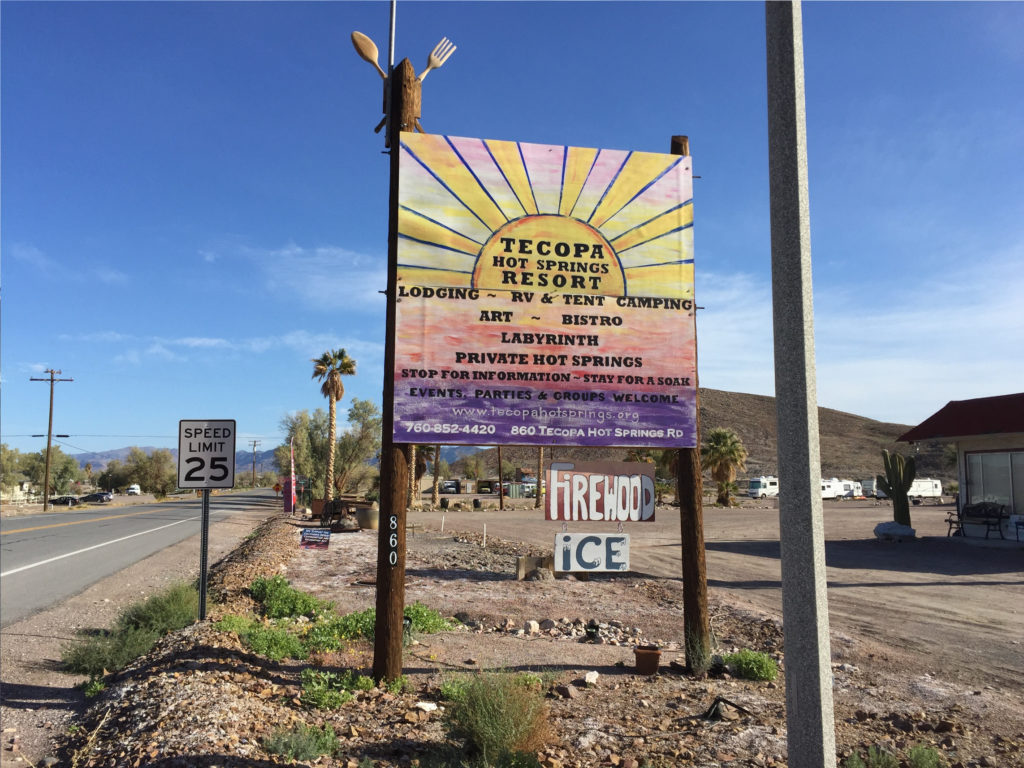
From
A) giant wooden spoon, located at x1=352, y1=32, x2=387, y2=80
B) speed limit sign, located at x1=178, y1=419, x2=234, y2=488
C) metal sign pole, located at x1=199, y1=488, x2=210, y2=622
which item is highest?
giant wooden spoon, located at x1=352, y1=32, x2=387, y2=80

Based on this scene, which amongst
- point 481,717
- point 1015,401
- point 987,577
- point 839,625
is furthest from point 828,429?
point 481,717

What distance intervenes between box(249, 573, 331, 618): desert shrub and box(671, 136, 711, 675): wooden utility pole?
579 centimetres

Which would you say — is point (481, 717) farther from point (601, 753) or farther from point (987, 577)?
point (987, 577)

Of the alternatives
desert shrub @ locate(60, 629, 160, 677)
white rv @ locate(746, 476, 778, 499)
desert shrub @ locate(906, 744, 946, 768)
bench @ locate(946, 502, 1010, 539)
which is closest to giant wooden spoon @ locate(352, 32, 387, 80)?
desert shrub @ locate(60, 629, 160, 677)

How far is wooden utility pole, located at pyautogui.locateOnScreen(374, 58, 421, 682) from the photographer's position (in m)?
6.86

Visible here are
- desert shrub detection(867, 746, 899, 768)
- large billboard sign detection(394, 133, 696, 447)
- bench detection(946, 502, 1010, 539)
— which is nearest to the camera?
desert shrub detection(867, 746, 899, 768)

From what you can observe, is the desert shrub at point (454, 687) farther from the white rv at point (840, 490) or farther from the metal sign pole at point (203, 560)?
the white rv at point (840, 490)

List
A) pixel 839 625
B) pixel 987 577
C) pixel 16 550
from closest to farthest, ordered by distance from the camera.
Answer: pixel 839 625, pixel 987 577, pixel 16 550

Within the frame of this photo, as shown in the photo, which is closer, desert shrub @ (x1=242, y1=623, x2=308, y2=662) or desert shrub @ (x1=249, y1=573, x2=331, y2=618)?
desert shrub @ (x1=242, y1=623, x2=308, y2=662)

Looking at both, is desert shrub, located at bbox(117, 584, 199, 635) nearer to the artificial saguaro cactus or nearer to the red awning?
the red awning

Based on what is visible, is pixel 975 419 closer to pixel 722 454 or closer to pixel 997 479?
pixel 997 479

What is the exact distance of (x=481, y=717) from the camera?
500cm

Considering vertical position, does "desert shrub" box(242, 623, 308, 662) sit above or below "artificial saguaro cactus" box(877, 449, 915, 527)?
below

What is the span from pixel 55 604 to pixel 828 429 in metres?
125
